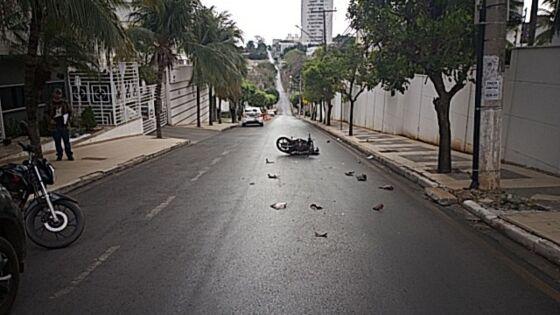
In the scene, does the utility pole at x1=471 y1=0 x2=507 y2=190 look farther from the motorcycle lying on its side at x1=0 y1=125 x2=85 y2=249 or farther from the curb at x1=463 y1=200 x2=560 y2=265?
the motorcycle lying on its side at x1=0 y1=125 x2=85 y2=249

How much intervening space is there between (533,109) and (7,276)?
1149cm

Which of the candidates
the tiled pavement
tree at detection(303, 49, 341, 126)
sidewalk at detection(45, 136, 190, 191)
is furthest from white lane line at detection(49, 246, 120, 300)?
tree at detection(303, 49, 341, 126)

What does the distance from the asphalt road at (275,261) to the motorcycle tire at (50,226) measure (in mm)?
134

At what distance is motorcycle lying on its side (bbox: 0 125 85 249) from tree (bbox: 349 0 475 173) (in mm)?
7795

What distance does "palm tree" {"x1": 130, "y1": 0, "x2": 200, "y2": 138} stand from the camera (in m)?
21.9

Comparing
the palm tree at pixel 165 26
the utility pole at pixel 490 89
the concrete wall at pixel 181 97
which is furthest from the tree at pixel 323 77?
the utility pole at pixel 490 89

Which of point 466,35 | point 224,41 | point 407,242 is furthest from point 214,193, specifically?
point 224,41

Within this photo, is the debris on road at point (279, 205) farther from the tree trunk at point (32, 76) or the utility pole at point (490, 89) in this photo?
the tree trunk at point (32, 76)

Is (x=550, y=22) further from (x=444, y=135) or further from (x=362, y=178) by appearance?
(x=362, y=178)

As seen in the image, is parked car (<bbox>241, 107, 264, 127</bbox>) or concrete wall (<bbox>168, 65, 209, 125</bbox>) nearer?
concrete wall (<bbox>168, 65, 209, 125</bbox>)

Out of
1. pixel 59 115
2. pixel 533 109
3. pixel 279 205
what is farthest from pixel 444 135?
pixel 59 115

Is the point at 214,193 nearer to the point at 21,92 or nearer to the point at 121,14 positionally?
the point at 21,92

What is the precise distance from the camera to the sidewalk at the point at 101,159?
11273 millimetres

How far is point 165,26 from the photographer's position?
22312 mm
